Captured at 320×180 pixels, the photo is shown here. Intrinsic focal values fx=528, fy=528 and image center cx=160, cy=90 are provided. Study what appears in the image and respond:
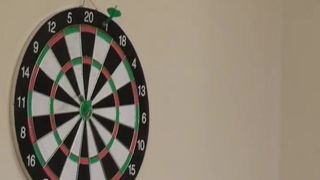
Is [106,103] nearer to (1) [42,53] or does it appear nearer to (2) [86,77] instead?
(2) [86,77]

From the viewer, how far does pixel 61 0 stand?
1.35 metres

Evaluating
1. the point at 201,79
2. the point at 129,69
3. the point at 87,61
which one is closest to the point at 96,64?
the point at 87,61

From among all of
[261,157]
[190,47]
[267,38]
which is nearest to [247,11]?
[267,38]

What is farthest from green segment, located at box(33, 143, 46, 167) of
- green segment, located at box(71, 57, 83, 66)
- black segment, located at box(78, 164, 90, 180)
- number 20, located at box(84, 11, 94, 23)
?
number 20, located at box(84, 11, 94, 23)

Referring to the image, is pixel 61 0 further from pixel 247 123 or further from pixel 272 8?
pixel 272 8

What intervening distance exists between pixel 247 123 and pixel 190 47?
0.48 m

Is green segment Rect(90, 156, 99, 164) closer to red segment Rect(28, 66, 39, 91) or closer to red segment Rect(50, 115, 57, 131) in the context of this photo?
Answer: red segment Rect(50, 115, 57, 131)

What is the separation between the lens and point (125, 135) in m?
1.52

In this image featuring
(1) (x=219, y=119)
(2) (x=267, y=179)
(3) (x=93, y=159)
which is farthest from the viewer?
(2) (x=267, y=179)

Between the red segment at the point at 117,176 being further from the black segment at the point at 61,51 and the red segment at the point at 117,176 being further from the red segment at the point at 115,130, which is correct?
the black segment at the point at 61,51

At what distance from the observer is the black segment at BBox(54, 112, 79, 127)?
4.32 ft

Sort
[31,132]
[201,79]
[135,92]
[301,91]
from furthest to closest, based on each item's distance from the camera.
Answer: [301,91] → [201,79] → [135,92] → [31,132]

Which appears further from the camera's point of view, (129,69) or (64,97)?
(129,69)

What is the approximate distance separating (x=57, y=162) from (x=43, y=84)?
A: 198mm
